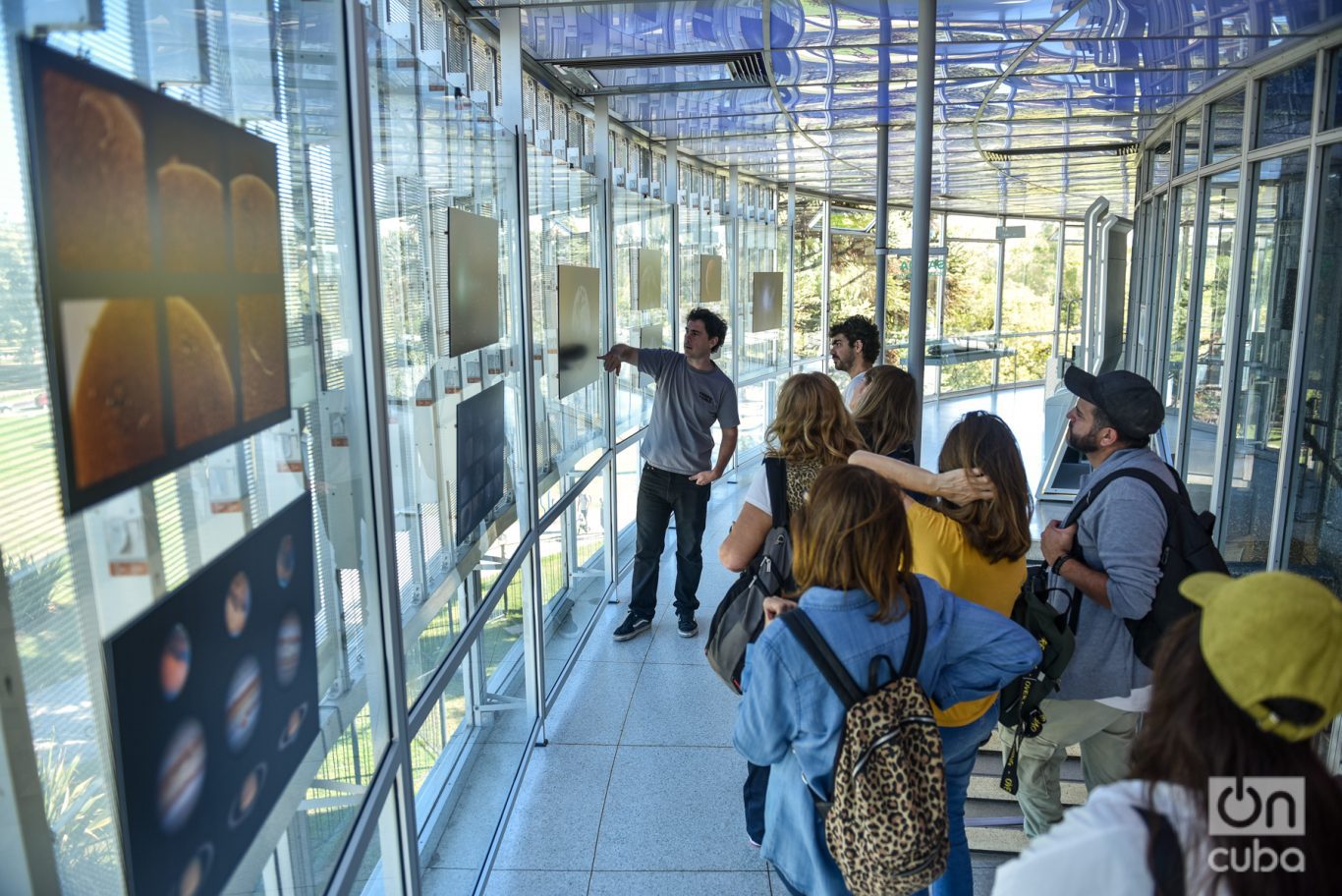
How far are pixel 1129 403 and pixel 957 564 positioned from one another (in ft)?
2.49

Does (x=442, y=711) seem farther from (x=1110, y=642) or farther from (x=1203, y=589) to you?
(x=1203, y=589)

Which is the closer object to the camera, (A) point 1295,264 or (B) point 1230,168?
(A) point 1295,264

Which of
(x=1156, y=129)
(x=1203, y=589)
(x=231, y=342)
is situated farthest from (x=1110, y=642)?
(x=1156, y=129)

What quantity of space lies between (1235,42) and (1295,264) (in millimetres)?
1241

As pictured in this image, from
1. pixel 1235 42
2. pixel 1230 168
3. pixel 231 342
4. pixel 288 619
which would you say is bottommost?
pixel 288 619

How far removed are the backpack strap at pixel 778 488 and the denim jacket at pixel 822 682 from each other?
93 cm

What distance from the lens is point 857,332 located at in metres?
5.25

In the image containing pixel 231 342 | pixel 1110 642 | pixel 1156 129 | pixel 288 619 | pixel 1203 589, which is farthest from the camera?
pixel 1156 129

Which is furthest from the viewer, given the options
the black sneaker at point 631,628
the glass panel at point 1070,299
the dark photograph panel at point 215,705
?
the glass panel at point 1070,299

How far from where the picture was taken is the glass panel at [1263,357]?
519 cm

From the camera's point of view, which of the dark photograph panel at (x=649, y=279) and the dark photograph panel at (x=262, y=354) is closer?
the dark photograph panel at (x=262, y=354)

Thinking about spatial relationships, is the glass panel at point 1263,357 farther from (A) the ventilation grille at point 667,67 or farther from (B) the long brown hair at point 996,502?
(B) the long brown hair at point 996,502

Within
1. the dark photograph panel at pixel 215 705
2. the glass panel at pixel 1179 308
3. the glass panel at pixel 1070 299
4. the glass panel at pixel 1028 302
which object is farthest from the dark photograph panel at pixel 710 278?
the glass panel at pixel 1070 299

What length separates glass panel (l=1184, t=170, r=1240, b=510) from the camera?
628cm
